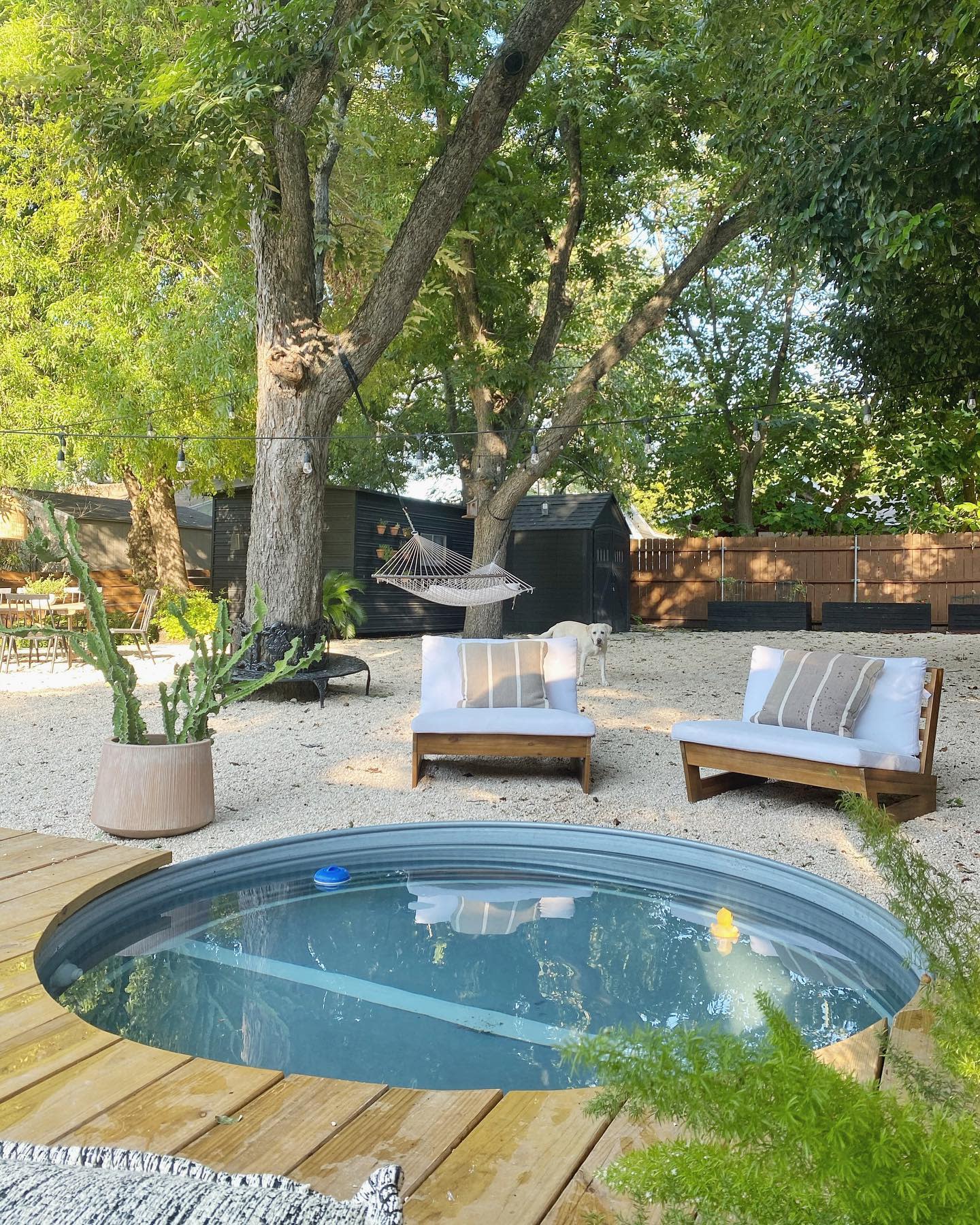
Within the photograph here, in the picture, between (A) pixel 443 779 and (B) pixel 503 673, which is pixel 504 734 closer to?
(B) pixel 503 673

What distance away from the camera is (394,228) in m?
9.63

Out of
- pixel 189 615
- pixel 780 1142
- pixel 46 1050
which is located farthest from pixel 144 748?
pixel 189 615

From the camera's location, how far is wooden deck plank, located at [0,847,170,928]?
103 inches

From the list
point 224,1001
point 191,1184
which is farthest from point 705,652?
point 191,1184

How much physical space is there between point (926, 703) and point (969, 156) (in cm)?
368

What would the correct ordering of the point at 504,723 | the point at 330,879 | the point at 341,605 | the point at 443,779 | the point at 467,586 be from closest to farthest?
the point at 330,879, the point at 504,723, the point at 443,779, the point at 467,586, the point at 341,605

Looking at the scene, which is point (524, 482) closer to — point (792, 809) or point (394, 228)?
point (394, 228)

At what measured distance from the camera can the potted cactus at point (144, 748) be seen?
13.1 feet

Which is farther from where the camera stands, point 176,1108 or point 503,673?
point 503,673

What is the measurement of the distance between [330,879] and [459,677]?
1.81 metres

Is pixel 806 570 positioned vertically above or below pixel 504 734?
above

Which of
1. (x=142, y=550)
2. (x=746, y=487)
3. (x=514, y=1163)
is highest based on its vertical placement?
(x=746, y=487)

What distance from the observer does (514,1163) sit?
147cm

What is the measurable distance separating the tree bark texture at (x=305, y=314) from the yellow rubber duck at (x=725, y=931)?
5.38 metres
